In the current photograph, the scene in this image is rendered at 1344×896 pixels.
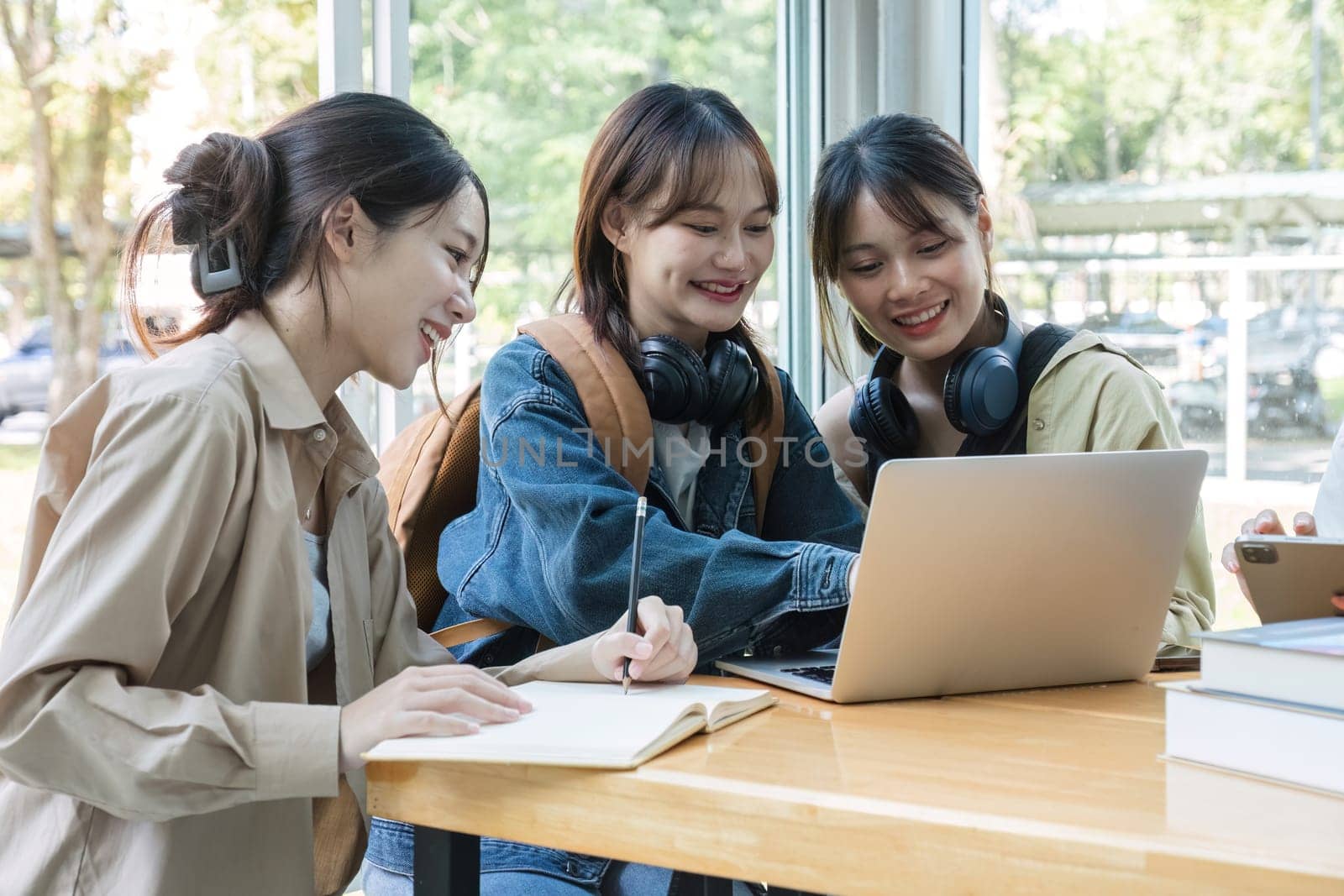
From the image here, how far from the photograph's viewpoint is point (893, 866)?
0.83 metres

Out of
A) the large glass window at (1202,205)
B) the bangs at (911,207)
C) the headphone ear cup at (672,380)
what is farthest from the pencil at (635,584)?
the large glass window at (1202,205)

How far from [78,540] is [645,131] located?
0.94 meters

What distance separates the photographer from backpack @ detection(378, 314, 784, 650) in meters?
1.56

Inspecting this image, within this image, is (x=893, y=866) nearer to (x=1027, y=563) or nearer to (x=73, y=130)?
(x=1027, y=563)

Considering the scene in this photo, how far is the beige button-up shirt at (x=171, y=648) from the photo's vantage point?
0.97 metres

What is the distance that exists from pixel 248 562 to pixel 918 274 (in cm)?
107

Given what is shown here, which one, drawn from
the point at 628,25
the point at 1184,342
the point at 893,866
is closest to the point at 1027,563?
the point at 893,866

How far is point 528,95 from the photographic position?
2.60 meters

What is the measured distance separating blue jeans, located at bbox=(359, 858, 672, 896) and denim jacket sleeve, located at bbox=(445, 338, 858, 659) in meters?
0.24

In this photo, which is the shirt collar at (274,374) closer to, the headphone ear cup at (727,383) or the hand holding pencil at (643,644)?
the hand holding pencil at (643,644)

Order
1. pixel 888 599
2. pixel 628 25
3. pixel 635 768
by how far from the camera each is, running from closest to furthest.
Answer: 1. pixel 635 768
2. pixel 888 599
3. pixel 628 25

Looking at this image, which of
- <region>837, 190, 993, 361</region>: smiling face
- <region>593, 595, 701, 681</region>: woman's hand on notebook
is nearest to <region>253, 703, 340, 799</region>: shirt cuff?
<region>593, 595, 701, 681</region>: woman's hand on notebook

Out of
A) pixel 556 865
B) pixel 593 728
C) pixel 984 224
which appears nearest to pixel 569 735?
pixel 593 728

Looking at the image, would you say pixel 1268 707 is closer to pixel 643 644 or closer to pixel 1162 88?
pixel 643 644
